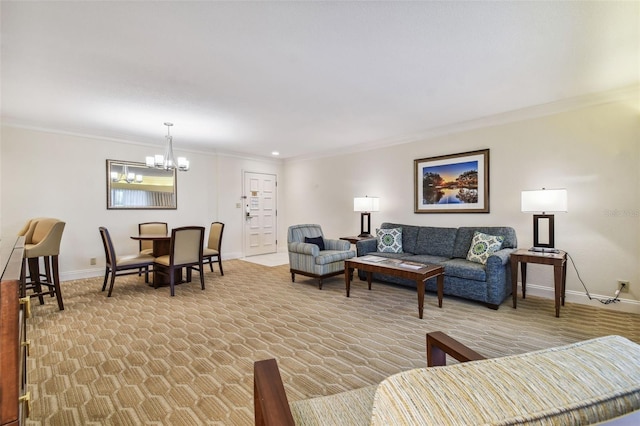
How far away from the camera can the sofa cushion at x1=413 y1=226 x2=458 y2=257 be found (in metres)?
4.23

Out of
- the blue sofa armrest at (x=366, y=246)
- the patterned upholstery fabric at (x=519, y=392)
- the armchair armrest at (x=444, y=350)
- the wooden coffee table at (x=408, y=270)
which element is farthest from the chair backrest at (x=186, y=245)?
the patterned upholstery fabric at (x=519, y=392)

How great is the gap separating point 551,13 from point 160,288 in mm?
5233

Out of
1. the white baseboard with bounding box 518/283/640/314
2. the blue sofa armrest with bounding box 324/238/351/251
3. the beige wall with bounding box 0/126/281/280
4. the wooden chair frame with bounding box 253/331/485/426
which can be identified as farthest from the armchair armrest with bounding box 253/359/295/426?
the beige wall with bounding box 0/126/281/280

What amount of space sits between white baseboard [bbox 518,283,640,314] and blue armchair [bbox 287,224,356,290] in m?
2.48

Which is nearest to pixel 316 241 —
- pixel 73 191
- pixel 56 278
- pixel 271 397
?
pixel 56 278

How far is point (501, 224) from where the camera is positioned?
4.07m

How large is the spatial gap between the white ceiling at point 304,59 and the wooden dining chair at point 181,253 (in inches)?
63.9

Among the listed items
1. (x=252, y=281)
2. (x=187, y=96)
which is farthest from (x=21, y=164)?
(x=252, y=281)

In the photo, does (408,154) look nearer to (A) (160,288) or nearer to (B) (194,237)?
(B) (194,237)

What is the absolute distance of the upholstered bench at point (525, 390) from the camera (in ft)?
1.41

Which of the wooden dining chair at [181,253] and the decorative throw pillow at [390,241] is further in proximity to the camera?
the decorative throw pillow at [390,241]

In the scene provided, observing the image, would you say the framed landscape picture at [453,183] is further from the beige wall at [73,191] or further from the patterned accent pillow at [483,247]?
the beige wall at [73,191]

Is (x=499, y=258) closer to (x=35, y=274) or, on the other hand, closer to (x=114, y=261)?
(x=114, y=261)

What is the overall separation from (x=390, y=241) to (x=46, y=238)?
4395mm
